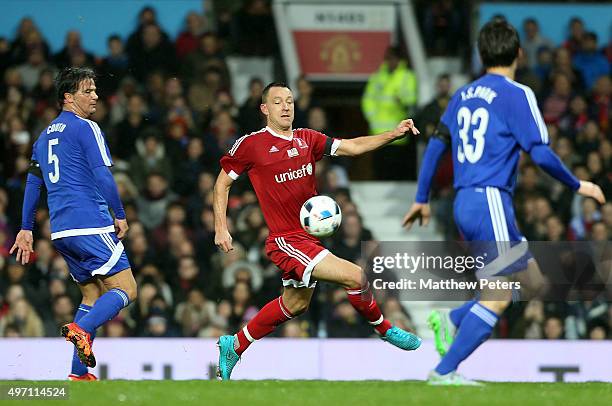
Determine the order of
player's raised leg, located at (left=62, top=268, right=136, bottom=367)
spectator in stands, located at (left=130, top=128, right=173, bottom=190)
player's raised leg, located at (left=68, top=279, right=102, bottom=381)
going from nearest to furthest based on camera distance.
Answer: player's raised leg, located at (left=62, top=268, right=136, bottom=367), player's raised leg, located at (left=68, top=279, right=102, bottom=381), spectator in stands, located at (left=130, top=128, right=173, bottom=190)

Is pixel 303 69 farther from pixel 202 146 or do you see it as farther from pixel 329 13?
pixel 202 146

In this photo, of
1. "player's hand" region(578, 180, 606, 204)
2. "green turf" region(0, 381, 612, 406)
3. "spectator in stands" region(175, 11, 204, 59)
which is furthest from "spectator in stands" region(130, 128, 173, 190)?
"player's hand" region(578, 180, 606, 204)

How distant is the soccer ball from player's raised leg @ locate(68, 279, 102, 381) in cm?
140

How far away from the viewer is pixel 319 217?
828 centimetres

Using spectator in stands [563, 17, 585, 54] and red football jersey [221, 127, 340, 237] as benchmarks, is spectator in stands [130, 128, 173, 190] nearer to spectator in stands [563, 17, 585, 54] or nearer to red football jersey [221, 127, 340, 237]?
red football jersey [221, 127, 340, 237]

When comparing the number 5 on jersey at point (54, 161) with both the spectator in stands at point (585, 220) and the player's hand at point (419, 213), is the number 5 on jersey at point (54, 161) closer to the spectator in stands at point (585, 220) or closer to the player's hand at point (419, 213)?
the player's hand at point (419, 213)

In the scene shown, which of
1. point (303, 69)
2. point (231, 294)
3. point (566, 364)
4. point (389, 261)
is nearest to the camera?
point (389, 261)

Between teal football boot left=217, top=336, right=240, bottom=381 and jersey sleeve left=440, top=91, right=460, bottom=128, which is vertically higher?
jersey sleeve left=440, top=91, right=460, bottom=128

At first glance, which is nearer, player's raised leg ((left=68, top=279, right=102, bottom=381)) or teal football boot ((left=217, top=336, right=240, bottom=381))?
player's raised leg ((left=68, top=279, right=102, bottom=381))

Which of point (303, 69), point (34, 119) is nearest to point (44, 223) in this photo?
point (34, 119)

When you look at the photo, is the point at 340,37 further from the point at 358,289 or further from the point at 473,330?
the point at 473,330

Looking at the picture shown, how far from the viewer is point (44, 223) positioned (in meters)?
12.8

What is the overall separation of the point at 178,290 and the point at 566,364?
363 centimetres

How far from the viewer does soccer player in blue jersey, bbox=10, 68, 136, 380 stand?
8164 mm
